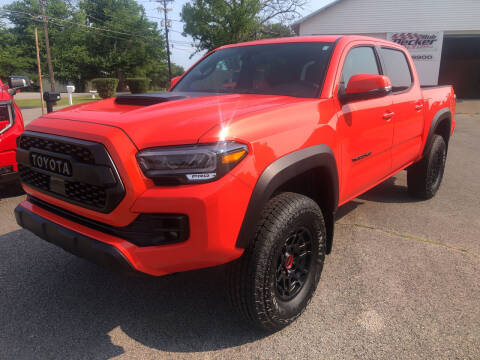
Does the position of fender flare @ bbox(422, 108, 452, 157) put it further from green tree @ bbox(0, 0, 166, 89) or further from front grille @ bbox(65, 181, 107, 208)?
green tree @ bbox(0, 0, 166, 89)

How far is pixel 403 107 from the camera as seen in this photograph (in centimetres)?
356

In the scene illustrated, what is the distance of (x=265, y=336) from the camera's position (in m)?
2.26

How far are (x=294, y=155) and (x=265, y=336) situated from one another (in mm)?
1078

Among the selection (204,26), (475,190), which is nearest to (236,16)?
(204,26)

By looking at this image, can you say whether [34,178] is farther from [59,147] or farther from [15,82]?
[15,82]

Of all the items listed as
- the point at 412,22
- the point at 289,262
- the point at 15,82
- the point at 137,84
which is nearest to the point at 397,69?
the point at 289,262

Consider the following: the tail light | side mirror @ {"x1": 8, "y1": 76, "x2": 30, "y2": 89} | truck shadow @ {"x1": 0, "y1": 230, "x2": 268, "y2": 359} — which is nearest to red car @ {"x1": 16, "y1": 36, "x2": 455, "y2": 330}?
truck shadow @ {"x1": 0, "y1": 230, "x2": 268, "y2": 359}

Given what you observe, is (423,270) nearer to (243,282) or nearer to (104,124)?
(243,282)

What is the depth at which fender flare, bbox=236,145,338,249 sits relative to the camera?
1901 millimetres

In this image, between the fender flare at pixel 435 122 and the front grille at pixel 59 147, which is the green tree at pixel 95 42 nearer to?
the fender flare at pixel 435 122

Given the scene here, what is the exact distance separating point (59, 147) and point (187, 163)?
30.5 inches

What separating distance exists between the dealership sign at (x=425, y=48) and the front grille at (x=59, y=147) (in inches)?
856

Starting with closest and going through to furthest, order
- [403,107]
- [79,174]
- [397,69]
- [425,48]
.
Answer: [79,174] → [403,107] → [397,69] → [425,48]

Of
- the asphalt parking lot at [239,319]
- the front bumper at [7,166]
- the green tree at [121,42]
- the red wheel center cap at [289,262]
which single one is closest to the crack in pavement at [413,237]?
the asphalt parking lot at [239,319]
